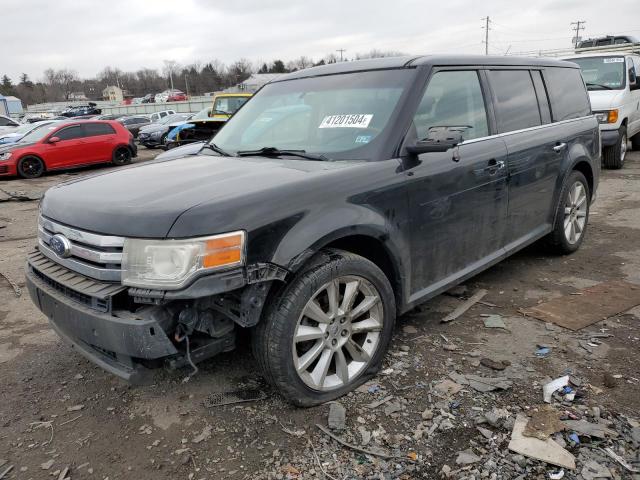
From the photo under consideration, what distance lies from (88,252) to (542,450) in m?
2.33

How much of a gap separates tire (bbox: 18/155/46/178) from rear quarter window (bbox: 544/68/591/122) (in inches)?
545

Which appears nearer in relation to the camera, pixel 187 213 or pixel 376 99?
pixel 187 213

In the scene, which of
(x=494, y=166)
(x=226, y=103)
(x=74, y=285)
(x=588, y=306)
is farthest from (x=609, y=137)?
(x=226, y=103)

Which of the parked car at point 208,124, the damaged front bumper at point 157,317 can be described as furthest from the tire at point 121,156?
the damaged front bumper at point 157,317

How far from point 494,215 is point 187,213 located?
7.82ft

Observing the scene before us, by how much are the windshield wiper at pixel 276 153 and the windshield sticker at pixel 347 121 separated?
0.27 meters

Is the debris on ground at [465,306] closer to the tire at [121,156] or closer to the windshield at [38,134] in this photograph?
the windshield at [38,134]

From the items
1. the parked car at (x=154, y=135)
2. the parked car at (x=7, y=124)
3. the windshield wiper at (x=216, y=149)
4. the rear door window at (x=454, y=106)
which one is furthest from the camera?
the parked car at (x=7, y=124)

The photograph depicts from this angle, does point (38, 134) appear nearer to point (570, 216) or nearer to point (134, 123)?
point (134, 123)

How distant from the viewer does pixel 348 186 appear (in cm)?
266

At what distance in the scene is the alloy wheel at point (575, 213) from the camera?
480 cm

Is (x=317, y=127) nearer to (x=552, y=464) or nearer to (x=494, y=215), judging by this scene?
(x=494, y=215)

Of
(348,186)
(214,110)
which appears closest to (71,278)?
(348,186)

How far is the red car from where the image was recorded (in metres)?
13.7
